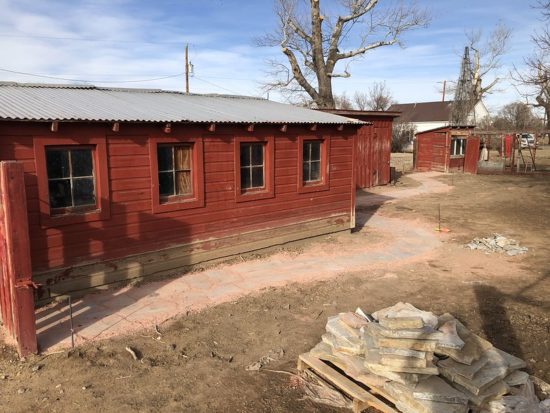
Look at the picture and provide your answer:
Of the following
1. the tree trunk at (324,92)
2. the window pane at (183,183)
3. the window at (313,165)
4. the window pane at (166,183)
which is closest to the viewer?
the window pane at (166,183)

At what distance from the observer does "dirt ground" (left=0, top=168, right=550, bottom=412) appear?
4.48 metres

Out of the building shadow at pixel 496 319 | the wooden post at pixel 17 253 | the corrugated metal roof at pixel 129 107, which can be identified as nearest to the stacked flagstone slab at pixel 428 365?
the building shadow at pixel 496 319

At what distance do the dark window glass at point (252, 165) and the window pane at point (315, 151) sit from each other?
159 cm

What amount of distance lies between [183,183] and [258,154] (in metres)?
1.98

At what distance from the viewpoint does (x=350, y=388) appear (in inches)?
170

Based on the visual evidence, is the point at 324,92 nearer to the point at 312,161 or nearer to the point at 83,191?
the point at 312,161

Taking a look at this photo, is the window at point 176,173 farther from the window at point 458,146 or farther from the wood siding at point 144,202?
the window at point 458,146

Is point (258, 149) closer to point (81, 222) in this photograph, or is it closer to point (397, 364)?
point (81, 222)

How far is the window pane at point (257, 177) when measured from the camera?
9617mm

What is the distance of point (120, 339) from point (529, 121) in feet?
209

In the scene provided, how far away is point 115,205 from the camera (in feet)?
24.6

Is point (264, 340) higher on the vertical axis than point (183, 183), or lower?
lower

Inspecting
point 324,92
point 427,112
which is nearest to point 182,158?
point 324,92

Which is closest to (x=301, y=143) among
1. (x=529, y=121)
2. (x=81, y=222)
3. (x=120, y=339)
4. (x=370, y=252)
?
(x=370, y=252)
